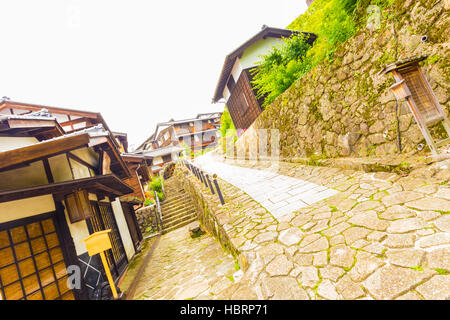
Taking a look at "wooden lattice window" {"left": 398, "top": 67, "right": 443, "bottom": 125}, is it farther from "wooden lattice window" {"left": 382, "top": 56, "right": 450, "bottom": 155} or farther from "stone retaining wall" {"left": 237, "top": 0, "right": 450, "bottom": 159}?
"stone retaining wall" {"left": 237, "top": 0, "right": 450, "bottom": 159}

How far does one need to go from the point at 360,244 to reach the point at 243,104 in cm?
1379

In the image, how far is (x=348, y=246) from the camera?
2.71 meters

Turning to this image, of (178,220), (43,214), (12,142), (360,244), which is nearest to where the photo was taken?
(360,244)

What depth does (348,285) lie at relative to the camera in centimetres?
216

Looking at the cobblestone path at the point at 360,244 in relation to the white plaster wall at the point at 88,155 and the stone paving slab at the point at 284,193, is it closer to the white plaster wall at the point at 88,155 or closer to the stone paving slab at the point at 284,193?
the stone paving slab at the point at 284,193

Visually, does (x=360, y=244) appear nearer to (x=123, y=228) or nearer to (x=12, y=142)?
(x=12, y=142)

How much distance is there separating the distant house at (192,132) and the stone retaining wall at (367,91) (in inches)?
1346

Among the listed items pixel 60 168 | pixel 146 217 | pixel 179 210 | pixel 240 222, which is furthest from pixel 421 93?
pixel 146 217

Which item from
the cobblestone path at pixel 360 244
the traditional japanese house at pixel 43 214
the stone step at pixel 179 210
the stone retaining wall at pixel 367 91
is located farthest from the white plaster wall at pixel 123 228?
the stone retaining wall at pixel 367 91

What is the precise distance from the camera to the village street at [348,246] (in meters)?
2.05

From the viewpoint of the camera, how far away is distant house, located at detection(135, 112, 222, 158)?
3994cm

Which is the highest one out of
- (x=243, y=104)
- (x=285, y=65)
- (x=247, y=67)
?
(x=247, y=67)

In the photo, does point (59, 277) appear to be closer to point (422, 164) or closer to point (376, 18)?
point (422, 164)
